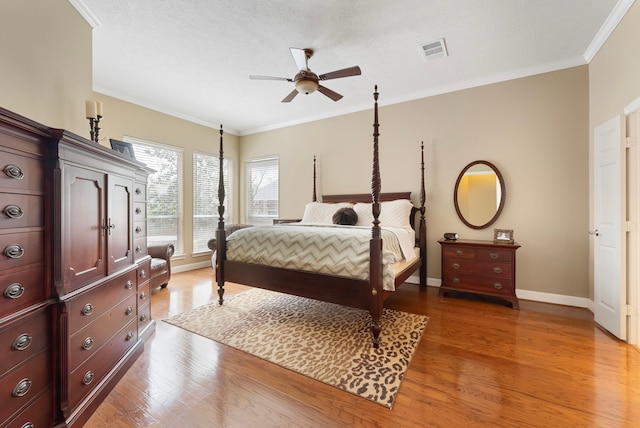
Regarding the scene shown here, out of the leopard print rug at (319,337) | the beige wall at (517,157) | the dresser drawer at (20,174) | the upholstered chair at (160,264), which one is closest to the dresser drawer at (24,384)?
the dresser drawer at (20,174)

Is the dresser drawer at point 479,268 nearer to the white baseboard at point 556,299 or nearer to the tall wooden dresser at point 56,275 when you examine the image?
the white baseboard at point 556,299

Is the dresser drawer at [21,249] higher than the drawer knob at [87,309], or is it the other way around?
the dresser drawer at [21,249]

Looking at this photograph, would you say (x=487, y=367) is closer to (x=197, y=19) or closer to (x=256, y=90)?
(x=197, y=19)

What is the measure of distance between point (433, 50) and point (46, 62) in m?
3.45

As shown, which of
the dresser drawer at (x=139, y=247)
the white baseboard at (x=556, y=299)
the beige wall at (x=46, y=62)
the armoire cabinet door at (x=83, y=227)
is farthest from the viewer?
the white baseboard at (x=556, y=299)

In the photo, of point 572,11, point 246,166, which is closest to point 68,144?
point 572,11

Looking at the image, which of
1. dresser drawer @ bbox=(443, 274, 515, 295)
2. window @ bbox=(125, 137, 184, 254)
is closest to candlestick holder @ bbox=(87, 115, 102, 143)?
window @ bbox=(125, 137, 184, 254)

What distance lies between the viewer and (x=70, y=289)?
1.36 meters

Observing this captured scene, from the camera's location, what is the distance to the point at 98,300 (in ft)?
5.31

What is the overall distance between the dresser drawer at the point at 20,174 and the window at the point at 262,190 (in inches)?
168

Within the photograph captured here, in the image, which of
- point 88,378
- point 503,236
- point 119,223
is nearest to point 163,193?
point 119,223

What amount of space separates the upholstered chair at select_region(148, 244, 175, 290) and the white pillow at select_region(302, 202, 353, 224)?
2.11 metres

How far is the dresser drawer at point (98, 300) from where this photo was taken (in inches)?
55.1

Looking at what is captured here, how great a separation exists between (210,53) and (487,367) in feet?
12.8
